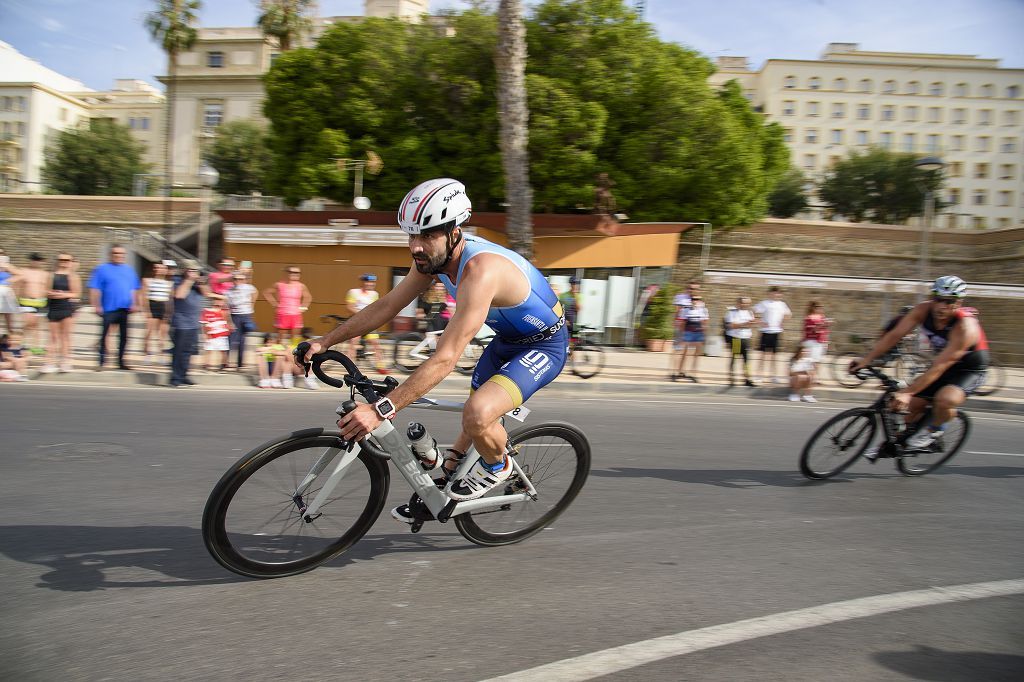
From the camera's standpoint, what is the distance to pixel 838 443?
6367mm

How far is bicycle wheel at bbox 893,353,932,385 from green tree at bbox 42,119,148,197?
49.7 meters

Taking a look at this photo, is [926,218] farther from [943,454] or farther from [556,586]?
[556,586]

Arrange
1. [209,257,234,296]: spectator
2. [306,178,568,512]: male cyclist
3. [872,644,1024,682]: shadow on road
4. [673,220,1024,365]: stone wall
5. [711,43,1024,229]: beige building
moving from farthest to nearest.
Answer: [711,43,1024,229]: beige building
[673,220,1024,365]: stone wall
[209,257,234,296]: spectator
[306,178,568,512]: male cyclist
[872,644,1024,682]: shadow on road

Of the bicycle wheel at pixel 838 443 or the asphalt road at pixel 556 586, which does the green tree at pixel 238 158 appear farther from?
the bicycle wheel at pixel 838 443

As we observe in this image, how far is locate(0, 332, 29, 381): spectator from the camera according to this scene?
33.9ft

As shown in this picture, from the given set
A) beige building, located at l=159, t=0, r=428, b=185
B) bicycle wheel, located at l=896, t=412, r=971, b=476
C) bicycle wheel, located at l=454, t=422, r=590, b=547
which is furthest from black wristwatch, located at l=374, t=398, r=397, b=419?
beige building, located at l=159, t=0, r=428, b=185

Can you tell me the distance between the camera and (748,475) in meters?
6.52

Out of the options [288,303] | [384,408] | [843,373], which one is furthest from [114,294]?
[843,373]

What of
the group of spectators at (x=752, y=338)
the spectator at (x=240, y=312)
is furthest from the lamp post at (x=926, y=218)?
the spectator at (x=240, y=312)

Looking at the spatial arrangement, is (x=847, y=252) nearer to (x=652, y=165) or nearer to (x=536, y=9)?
(x=652, y=165)

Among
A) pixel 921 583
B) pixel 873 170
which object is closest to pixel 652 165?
pixel 921 583

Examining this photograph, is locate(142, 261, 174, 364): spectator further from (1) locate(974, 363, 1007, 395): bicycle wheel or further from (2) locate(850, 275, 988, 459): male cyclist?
(1) locate(974, 363, 1007, 395): bicycle wheel

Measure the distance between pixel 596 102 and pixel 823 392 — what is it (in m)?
13.2

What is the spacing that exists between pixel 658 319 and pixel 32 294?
52.2 ft
